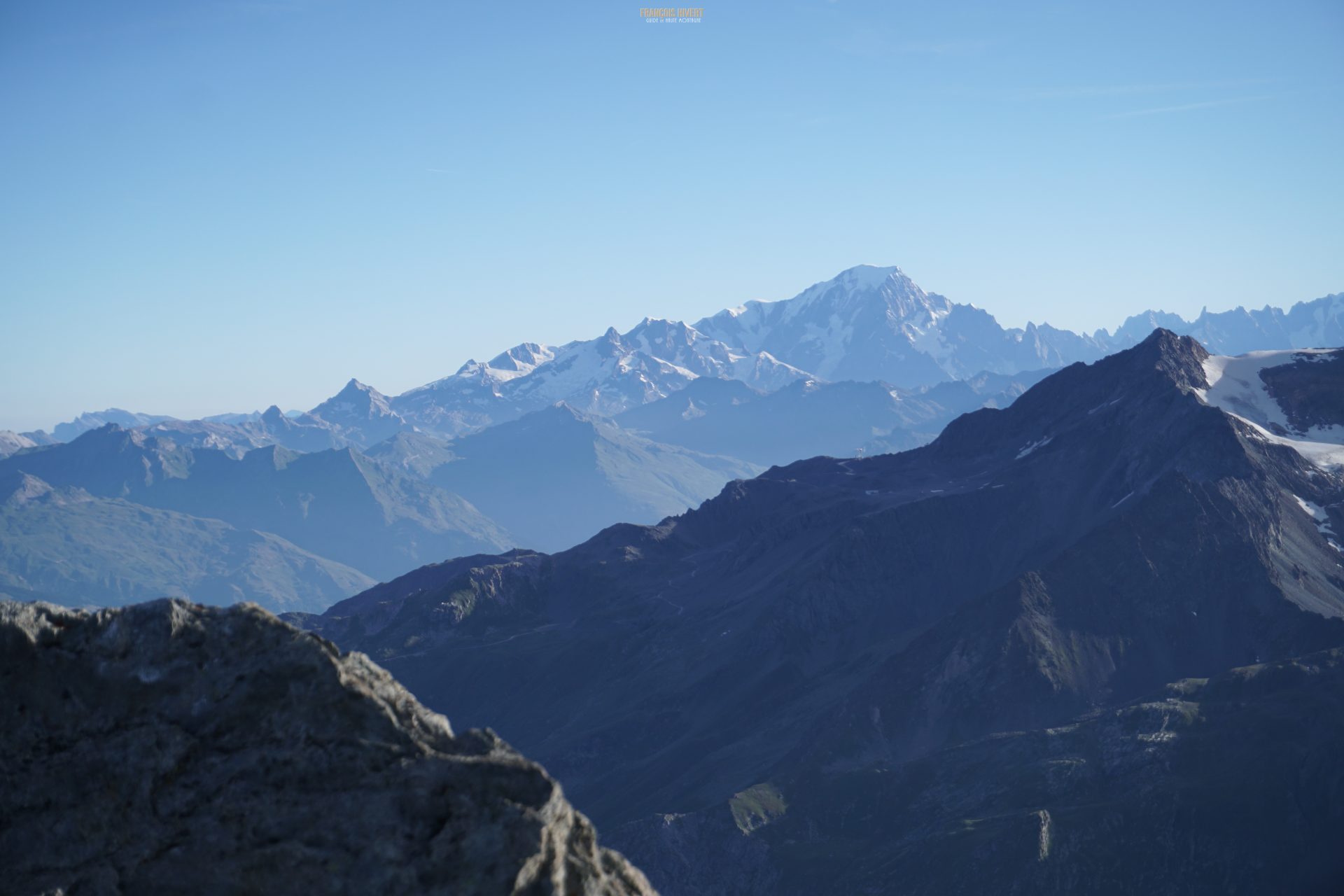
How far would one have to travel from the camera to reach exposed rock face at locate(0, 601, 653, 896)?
94.3ft

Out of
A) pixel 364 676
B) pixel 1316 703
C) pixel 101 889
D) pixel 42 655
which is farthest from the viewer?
pixel 1316 703

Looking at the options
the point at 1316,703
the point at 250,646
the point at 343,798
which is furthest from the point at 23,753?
the point at 1316,703

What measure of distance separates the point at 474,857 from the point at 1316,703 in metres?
191

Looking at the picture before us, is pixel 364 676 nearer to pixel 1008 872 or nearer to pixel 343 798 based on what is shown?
pixel 343 798

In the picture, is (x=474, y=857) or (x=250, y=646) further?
(x=250, y=646)

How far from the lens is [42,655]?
30406 mm

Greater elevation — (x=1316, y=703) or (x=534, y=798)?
(x=534, y=798)

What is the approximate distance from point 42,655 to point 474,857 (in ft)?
41.0

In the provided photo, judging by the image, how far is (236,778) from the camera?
30266 millimetres

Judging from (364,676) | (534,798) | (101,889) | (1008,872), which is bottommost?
(1008,872)

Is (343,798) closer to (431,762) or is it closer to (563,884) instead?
(431,762)

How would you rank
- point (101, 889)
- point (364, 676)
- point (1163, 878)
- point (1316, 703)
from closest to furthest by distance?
point (101, 889)
point (364, 676)
point (1163, 878)
point (1316, 703)

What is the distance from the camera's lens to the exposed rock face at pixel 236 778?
28734 millimetres

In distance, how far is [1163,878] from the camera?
163m
